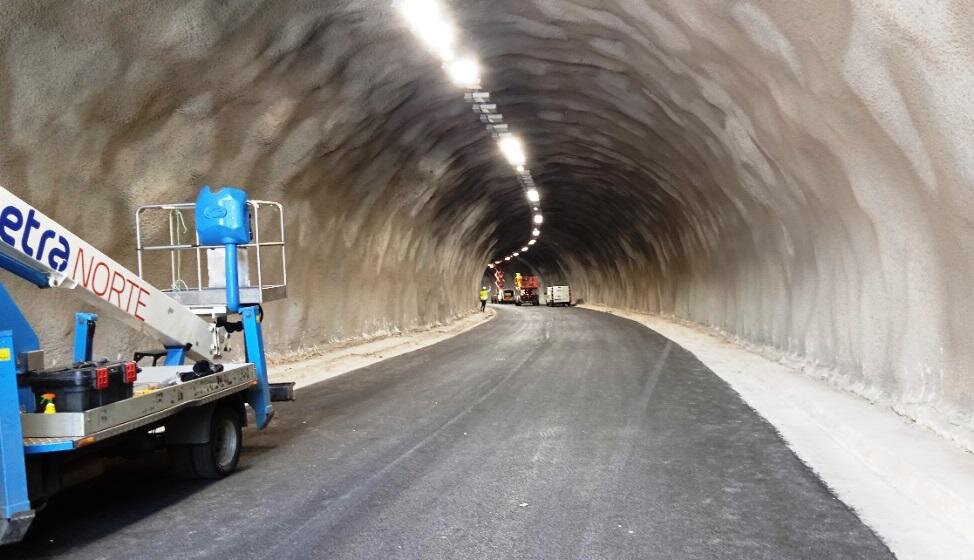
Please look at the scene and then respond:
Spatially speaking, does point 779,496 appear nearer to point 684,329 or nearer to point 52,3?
point 52,3

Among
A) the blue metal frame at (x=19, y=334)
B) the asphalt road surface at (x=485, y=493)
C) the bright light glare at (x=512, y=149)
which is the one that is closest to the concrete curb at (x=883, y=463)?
the asphalt road surface at (x=485, y=493)

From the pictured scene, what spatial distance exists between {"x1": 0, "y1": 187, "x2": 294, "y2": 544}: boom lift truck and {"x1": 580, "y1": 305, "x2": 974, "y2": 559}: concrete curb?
17.7 feet

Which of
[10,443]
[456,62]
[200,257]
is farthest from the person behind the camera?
[456,62]

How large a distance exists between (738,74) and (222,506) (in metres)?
8.70

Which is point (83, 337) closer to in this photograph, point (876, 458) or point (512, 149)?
point (876, 458)

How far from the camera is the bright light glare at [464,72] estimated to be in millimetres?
15406

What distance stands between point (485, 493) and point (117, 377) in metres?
2.97

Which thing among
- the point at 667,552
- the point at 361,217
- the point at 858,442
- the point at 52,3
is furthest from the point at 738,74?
the point at 361,217

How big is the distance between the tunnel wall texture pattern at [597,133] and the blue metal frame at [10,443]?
4.99m

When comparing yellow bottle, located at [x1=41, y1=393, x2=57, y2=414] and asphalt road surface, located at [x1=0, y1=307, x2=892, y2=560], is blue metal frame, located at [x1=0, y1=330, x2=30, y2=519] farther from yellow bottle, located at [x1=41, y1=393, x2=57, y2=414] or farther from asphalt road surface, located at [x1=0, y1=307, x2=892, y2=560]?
asphalt road surface, located at [x1=0, y1=307, x2=892, y2=560]

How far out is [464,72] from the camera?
1597 cm

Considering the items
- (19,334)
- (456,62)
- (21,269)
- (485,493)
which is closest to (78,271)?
(21,269)

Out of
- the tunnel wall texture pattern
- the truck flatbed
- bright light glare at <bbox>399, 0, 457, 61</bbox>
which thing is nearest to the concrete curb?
the tunnel wall texture pattern

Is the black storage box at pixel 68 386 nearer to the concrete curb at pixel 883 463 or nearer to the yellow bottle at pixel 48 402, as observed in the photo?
the yellow bottle at pixel 48 402
